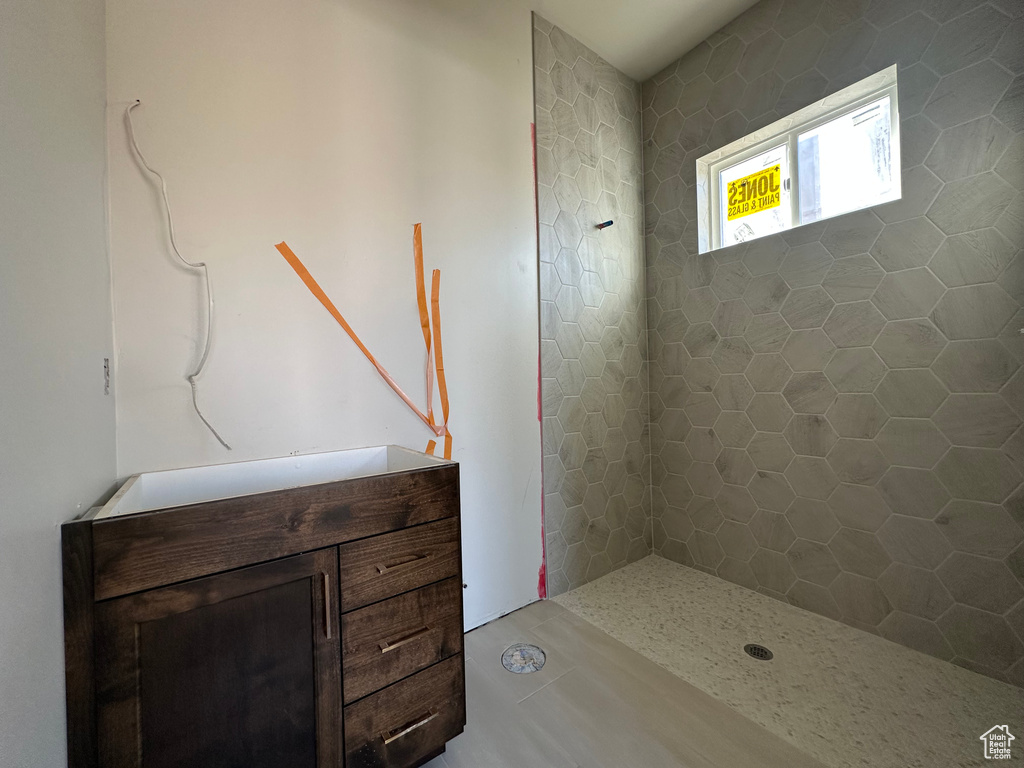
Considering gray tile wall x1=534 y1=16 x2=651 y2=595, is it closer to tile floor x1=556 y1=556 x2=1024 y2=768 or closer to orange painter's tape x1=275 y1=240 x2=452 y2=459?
tile floor x1=556 y1=556 x2=1024 y2=768

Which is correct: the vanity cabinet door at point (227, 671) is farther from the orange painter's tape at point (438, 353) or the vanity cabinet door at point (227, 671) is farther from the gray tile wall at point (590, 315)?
the gray tile wall at point (590, 315)

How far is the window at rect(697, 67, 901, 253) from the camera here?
1.64 metres

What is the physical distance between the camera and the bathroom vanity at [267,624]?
667 mm

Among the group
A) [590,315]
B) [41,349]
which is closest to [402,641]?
[41,349]

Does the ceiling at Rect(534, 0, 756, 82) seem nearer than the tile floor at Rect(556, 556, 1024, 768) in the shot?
No

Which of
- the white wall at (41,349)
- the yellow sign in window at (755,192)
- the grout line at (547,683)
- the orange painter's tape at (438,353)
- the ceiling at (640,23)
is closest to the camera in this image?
the white wall at (41,349)

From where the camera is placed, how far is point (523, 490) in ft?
6.04

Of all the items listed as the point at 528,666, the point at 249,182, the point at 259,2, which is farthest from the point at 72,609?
the point at 259,2

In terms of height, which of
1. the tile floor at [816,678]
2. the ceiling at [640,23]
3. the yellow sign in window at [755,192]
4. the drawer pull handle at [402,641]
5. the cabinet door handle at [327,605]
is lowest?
the tile floor at [816,678]

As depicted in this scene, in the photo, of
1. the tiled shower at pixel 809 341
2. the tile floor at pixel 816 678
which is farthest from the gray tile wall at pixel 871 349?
the tile floor at pixel 816 678

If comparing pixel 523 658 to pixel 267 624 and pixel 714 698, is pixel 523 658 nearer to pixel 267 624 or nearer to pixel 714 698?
pixel 714 698

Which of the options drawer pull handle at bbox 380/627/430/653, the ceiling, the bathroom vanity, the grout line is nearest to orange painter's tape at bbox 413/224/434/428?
the bathroom vanity

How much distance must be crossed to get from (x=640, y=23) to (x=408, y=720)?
2888 millimetres

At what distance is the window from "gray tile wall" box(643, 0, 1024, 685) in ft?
0.29
